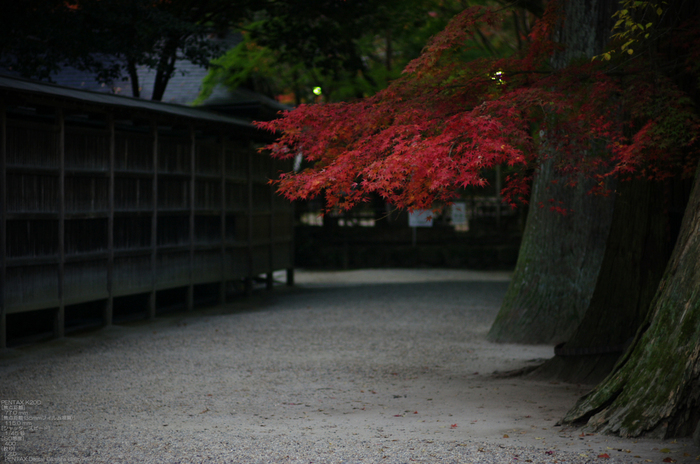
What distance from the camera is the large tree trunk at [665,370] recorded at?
4289 mm

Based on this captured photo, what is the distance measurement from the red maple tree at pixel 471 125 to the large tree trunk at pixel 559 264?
9.48 ft

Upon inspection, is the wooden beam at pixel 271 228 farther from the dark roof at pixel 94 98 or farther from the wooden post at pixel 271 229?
the dark roof at pixel 94 98

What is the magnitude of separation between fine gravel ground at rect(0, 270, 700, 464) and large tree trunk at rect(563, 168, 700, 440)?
16 centimetres

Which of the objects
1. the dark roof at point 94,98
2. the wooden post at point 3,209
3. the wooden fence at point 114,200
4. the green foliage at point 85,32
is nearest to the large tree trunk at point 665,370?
the wooden fence at point 114,200

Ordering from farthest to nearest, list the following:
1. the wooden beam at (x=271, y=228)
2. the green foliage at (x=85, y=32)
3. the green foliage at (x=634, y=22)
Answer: the wooden beam at (x=271, y=228) < the green foliage at (x=85, y=32) < the green foliage at (x=634, y=22)

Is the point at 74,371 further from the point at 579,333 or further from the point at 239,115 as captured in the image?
the point at 239,115

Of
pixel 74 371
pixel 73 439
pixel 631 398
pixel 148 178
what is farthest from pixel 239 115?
pixel 631 398

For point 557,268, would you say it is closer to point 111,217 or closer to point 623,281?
point 623,281

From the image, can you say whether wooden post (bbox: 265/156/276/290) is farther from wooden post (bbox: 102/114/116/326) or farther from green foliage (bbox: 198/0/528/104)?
wooden post (bbox: 102/114/116/326)

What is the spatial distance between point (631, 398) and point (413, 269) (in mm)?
16035

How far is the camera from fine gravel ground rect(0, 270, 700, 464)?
14.5 feet

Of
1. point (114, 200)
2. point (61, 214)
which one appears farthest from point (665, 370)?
point (114, 200)

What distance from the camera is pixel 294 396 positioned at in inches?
251

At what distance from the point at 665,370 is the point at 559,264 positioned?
5078 millimetres
